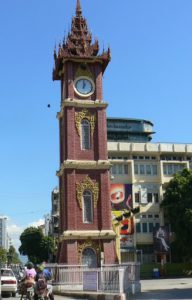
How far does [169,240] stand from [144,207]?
636 cm

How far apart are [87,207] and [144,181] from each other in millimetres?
29254

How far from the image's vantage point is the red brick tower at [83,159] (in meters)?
40.3

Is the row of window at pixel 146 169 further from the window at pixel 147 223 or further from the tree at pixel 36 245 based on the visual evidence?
the tree at pixel 36 245

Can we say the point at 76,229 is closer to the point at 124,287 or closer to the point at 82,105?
the point at 82,105

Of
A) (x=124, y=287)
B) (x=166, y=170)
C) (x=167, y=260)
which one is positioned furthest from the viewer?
(x=166, y=170)

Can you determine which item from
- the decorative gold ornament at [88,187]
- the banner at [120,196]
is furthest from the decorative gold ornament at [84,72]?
the banner at [120,196]

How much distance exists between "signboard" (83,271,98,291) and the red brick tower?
39.5ft

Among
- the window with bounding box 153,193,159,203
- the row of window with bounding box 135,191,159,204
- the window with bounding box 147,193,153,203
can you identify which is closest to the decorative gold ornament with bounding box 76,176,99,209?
the row of window with bounding box 135,191,159,204

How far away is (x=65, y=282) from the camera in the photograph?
3316 centimetres

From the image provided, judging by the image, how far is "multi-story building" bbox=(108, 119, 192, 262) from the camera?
66.4 meters

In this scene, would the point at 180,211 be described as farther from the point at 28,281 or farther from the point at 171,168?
the point at 28,281

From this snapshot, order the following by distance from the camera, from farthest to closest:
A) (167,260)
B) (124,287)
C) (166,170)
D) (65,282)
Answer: (166,170) < (167,260) < (65,282) < (124,287)

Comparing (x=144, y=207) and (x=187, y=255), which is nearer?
(x=187, y=255)

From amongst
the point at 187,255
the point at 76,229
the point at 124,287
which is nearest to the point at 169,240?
the point at 187,255
